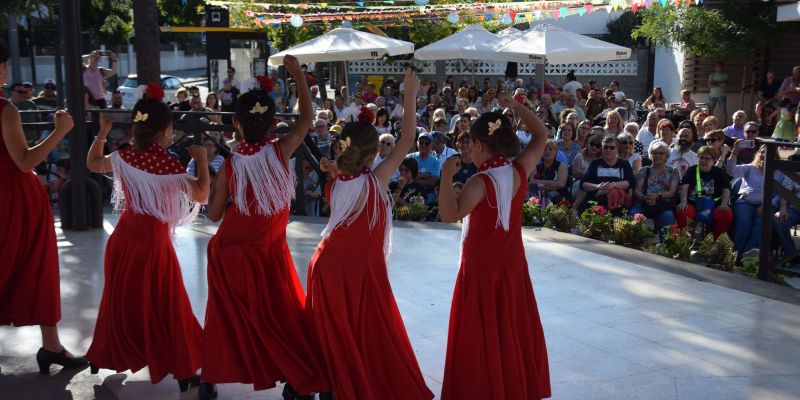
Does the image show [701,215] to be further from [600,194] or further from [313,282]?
[313,282]

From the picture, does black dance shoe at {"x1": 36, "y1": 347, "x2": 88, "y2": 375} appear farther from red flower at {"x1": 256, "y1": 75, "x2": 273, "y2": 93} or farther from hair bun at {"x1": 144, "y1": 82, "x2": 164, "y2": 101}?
red flower at {"x1": 256, "y1": 75, "x2": 273, "y2": 93}

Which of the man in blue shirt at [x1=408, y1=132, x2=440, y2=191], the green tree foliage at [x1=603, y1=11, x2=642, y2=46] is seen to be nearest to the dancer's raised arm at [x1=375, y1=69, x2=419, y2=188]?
the man in blue shirt at [x1=408, y1=132, x2=440, y2=191]

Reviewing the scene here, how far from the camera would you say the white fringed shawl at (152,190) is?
4.33 metres

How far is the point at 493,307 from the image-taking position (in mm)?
3904

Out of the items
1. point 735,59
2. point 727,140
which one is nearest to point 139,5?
point 727,140

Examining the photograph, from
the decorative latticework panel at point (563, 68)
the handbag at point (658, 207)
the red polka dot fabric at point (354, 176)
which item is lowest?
the handbag at point (658, 207)

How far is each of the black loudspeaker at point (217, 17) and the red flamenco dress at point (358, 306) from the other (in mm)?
17474

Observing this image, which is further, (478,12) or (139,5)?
(478,12)

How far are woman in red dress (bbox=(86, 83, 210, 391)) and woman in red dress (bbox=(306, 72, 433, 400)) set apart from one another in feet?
2.70

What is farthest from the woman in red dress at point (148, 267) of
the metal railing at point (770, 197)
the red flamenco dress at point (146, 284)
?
the metal railing at point (770, 197)

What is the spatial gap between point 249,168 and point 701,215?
6046 millimetres

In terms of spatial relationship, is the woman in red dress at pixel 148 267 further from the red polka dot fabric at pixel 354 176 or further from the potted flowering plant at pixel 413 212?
the potted flowering plant at pixel 413 212

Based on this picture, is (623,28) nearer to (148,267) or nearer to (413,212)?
(413,212)

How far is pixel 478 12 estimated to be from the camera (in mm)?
18953
